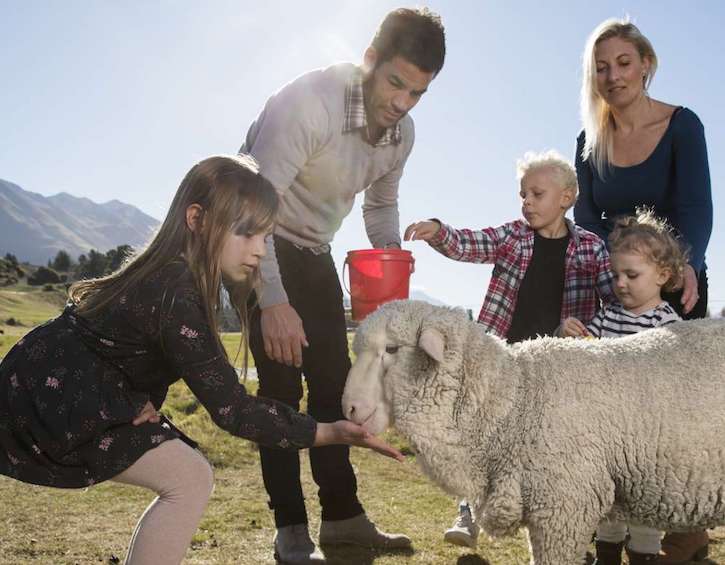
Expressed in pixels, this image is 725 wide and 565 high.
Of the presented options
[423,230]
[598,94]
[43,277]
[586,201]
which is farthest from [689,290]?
[43,277]

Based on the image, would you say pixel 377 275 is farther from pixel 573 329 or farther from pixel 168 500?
pixel 168 500

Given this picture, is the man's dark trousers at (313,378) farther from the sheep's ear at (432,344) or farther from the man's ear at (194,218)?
the sheep's ear at (432,344)

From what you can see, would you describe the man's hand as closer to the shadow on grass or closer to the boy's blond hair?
the shadow on grass

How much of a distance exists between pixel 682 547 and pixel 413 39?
3.44 metres

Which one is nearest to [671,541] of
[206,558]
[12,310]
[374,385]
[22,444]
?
[374,385]

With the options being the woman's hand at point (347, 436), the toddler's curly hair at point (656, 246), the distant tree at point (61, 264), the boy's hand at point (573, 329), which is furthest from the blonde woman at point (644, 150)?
the distant tree at point (61, 264)

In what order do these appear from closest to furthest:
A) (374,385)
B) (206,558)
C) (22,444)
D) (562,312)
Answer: (22,444)
(374,385)
(206,558)
(562,312)

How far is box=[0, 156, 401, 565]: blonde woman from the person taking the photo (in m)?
2.56

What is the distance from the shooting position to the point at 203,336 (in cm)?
Result: 264

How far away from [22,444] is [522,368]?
2081mm

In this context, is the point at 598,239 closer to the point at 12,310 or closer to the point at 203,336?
the point at 203,336

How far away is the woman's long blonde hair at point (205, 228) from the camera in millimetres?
2742

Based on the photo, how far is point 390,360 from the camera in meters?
2.90

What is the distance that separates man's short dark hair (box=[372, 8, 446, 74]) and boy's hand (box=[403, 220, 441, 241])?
1020mm
